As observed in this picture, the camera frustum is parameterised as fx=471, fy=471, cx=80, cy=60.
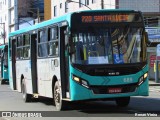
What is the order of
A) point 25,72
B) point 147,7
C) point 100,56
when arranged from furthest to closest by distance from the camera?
1. point 147,7
2. point 25,72
3. point 100,56

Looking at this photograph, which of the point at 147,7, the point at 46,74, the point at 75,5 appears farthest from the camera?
the point at 75,5

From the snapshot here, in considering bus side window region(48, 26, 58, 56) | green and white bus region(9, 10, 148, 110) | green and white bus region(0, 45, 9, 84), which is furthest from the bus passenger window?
green and white bus region(0, 45, 9, 84)

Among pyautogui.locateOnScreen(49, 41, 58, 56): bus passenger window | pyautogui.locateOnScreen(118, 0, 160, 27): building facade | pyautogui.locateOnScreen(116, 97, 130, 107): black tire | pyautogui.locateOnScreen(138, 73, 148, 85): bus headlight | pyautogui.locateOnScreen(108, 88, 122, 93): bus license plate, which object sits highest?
pyautogui.locateOnScreen(118, 0, 160, 27): building facade

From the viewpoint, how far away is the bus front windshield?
13.8 metres

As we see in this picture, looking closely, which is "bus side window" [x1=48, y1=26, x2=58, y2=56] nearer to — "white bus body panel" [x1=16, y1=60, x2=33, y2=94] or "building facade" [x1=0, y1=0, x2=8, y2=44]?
"white bus body panel" [x1=16, y1=60, x2=33, y2=94]

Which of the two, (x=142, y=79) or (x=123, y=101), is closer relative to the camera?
(x=142, y=79)

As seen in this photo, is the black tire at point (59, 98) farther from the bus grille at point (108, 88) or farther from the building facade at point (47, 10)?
the building facade at point (47, 10)

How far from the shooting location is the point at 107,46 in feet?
45.6

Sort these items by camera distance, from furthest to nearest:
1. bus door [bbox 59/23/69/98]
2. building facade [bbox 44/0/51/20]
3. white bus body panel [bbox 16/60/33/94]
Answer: building facade [bbox 44/0/51/20] → white bus body panel [bbox 16/60/33/94] → bus door [bbox 59/23/69/98]

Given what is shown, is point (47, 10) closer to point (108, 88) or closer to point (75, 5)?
point (75, 5)

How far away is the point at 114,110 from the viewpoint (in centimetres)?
1496

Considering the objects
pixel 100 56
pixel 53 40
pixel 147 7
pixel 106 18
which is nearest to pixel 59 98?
pixel 53 40

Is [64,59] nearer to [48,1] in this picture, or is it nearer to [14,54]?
[14,54]

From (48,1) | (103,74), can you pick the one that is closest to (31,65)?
(103,74)
